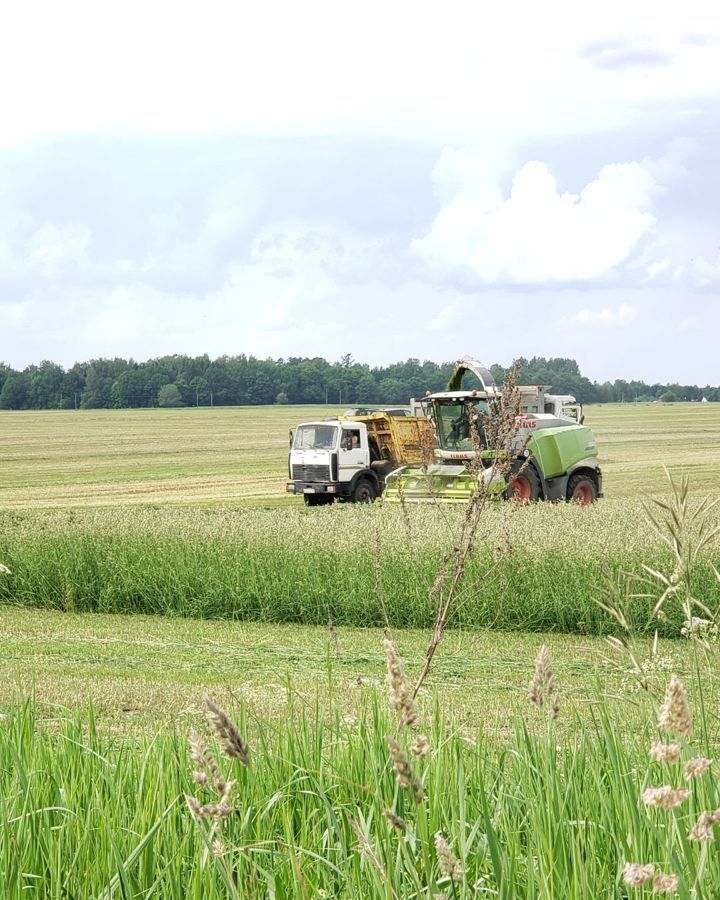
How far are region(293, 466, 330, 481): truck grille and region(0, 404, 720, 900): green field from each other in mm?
3171

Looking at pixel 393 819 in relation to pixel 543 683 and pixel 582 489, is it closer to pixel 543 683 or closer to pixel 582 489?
pixel 543 683

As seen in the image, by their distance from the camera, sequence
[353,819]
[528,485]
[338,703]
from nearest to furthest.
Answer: [353,819] → [338,703] → [528,485]

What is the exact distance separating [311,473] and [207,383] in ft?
270

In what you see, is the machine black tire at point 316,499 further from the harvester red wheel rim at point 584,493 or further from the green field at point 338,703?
the harvester red wheel rim at point 584,493

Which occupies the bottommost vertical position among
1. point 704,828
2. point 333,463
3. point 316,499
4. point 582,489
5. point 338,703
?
point 316,499

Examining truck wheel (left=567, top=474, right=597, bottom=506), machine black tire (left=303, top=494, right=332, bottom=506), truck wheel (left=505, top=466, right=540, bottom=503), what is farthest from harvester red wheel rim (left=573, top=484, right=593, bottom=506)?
machine black tire (left=303, top=494, right=332, bottom=506)

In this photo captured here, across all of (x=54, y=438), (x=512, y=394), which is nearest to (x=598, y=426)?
(x=54, y=438)

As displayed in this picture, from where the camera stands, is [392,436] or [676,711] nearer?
[676,711]

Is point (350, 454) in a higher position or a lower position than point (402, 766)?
lower

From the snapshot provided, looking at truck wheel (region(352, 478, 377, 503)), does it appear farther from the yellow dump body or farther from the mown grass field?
the mown grass field

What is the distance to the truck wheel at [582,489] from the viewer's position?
77.2 feet

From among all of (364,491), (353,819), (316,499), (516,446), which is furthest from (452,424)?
(353,819)

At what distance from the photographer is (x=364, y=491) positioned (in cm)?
2612

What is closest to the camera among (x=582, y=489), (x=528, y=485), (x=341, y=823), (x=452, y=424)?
(x=341, y=823)
